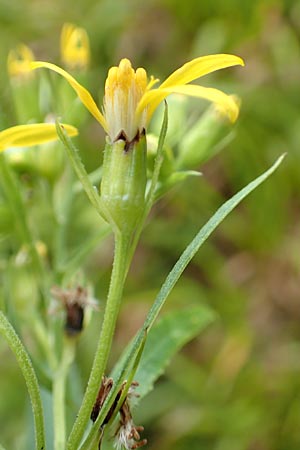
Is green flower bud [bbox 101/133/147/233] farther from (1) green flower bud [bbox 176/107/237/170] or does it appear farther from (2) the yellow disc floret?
(1) green flower bud [bbox 176/107/237/170]

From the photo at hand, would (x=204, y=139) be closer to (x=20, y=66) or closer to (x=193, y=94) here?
(x=20, y=66)

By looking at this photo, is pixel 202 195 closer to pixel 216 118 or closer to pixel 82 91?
pixel 216 118

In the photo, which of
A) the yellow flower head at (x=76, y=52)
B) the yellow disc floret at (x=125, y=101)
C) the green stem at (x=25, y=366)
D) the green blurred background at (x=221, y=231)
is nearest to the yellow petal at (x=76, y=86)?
the yellow disc floret at (x=125, y=101)

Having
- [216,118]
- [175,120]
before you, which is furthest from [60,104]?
[216,118]

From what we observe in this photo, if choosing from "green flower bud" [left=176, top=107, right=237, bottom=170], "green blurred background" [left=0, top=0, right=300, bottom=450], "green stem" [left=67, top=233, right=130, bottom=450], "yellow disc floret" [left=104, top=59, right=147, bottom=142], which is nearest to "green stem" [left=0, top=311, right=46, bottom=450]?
"green stem" [left=67, top=233, right=130, bottom=450]

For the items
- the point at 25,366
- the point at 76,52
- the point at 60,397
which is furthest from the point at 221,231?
the point at 25,366

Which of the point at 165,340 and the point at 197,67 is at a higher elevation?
the point at 197,67
